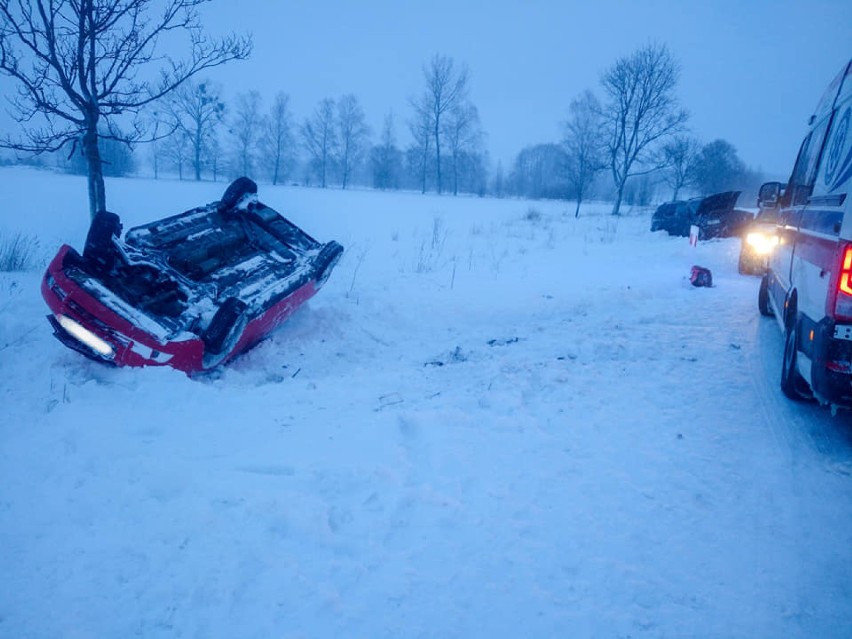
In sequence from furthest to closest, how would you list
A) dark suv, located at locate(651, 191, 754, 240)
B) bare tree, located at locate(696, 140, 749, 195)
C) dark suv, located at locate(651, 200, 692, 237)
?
bare tree, located at locate(696, 140, 749, 195), dark suv, located at locate(651, 200, 692, 237), dark suv, located at locate(651, 191, 754, 240)

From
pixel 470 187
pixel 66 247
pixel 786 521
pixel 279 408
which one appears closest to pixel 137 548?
pixel 279 408

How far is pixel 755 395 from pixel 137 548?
15.5 ft

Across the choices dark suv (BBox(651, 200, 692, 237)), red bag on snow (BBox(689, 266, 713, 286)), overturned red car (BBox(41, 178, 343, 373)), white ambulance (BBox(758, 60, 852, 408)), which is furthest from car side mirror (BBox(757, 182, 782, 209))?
dark suv (BBox(651, 200, 692, 237))

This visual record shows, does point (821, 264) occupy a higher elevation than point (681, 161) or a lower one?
lower

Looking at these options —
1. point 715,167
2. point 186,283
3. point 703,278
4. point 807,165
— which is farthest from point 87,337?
point 715,167

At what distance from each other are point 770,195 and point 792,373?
3.23 metres

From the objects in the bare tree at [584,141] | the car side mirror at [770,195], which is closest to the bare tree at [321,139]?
the bare tree at [584,141]

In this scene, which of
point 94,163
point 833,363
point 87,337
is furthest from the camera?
point 94,163

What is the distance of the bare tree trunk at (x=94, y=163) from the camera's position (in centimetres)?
695

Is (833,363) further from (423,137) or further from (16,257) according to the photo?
(423,137)

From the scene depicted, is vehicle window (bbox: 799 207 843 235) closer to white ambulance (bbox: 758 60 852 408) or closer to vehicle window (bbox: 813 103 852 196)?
white ambulance (bbox: 758 60 852 408)

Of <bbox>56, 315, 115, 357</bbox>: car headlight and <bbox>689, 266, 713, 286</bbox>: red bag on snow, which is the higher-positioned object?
<bbox>689, 266, 713, 286</bbox>: red bag on snow

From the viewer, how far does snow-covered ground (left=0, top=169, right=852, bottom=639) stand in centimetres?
214

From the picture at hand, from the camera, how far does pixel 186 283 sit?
498cm
